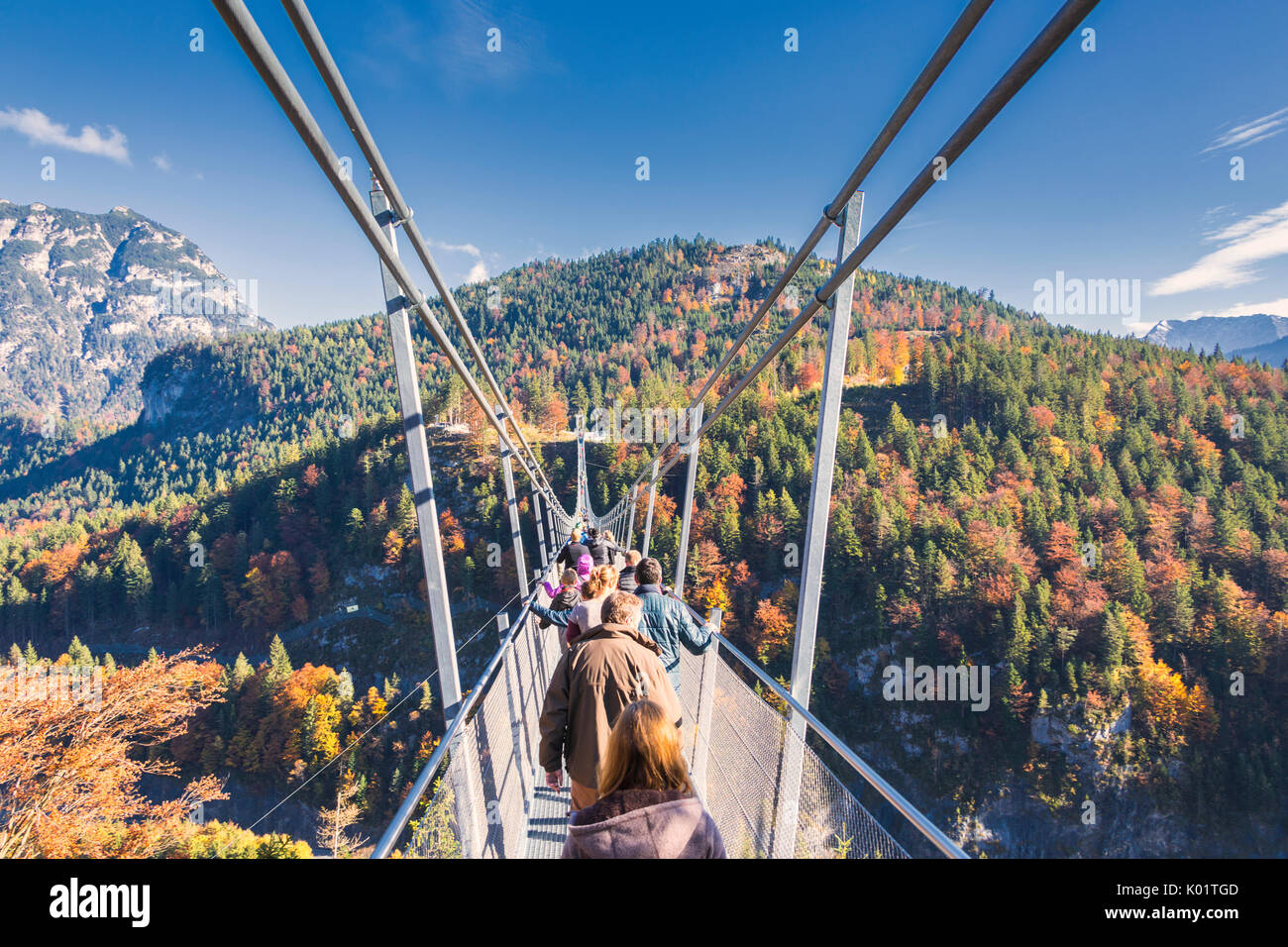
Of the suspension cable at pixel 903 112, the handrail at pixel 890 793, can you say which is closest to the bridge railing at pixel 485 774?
the handrail at pixel 890 793

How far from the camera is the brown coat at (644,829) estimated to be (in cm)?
109

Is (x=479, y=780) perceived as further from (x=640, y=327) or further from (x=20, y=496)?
(x=20, y=496)

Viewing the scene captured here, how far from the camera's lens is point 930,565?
51.9m

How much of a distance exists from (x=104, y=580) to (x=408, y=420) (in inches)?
3223

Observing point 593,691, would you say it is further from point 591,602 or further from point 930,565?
point 930,565

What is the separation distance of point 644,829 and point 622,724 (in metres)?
0.20

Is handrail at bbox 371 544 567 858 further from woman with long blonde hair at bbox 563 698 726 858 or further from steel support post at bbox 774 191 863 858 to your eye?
steel support post at bbox 774 191 863 858

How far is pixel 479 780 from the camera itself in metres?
2.33

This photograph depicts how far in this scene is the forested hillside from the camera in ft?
154

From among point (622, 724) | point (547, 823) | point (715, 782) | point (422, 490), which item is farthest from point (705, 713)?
point (622, 724)

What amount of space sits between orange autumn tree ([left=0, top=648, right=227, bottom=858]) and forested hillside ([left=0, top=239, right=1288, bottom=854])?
3130 centimetres

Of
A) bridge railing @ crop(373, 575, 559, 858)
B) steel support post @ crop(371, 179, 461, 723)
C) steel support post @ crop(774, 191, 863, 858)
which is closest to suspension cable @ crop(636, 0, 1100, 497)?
steel support post @ crop(774, 191, 863, 858)

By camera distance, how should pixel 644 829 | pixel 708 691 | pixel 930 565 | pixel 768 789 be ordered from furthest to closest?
pixel 930 565 < pixel 708 691 < pixel 768 789 < pixel 644 829
